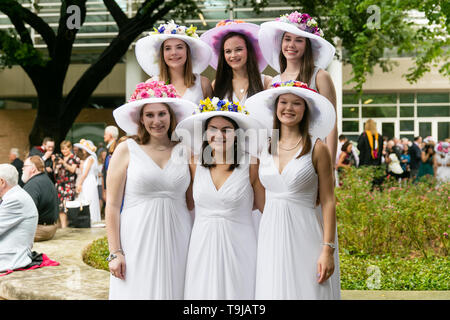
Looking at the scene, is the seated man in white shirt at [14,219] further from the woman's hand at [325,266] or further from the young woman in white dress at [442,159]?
the young woman in white dress at [442,159]

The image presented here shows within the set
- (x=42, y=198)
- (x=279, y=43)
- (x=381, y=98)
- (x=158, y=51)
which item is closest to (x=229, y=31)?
(x=279, y=43)

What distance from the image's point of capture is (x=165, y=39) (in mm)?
4125

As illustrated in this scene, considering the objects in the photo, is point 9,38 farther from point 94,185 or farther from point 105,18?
point 105,18

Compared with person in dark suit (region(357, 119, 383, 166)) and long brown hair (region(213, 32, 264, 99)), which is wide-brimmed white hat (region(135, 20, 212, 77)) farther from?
person in dark suit (region(357, 119, 383, 166))

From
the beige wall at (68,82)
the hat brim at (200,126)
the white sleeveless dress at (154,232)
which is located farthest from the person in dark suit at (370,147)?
the beige wall at (68,82)

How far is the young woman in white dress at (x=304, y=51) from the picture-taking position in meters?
3.87

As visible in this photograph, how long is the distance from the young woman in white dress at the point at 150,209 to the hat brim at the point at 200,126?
9 cm

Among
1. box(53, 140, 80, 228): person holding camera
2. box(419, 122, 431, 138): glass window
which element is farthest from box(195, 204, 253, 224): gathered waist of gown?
Answer: box(419, 122, 431, 138): glass window

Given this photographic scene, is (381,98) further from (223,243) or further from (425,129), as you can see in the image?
(223,243)

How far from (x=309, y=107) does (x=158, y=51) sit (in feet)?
5.11

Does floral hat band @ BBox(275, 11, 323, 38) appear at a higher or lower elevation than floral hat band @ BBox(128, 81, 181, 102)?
higher

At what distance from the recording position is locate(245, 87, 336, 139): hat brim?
3227 millimetres

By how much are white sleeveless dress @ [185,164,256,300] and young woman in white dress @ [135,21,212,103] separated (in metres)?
1.04

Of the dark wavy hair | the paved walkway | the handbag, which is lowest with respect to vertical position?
the paved walkway
